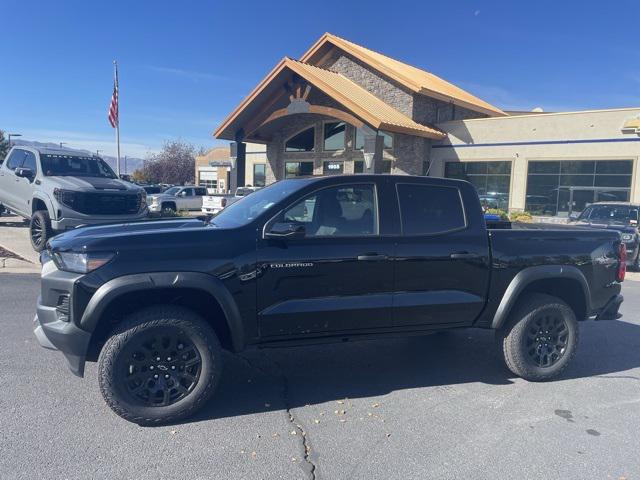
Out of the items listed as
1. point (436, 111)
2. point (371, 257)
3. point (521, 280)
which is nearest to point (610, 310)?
point (521, 280)

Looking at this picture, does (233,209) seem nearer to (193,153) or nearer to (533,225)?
(533,225)

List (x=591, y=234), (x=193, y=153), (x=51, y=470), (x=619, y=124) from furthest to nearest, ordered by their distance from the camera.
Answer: (x=193, y=153)
(x=619, y=124)
(x=591, y=234)
(x=51, y=470)

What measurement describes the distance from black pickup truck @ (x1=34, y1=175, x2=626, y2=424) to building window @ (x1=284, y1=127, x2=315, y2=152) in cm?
2257

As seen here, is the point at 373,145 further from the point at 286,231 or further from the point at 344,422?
the point at 344,422

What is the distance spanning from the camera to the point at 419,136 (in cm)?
2378

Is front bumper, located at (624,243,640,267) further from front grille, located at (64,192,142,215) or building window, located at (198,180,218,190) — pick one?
building window, located at (198,180,218,190)

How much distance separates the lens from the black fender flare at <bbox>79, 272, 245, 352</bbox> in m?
3.56

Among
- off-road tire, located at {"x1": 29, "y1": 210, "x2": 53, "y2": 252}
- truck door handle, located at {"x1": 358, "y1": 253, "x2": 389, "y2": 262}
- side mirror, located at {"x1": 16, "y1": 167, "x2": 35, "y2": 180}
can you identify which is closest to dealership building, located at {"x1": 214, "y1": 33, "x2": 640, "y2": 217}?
side mirror, located at {"x1": 16, "y1": 167, "x2": 35, "y2": 180}

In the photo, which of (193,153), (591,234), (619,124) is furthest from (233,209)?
(193,153)

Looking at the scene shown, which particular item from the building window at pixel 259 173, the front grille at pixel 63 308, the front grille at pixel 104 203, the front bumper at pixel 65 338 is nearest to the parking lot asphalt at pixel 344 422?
the front bumper at pixel 65 338

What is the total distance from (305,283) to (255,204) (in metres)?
0.95

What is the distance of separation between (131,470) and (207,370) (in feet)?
2.79

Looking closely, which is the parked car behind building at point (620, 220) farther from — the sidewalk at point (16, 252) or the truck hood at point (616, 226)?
the sidewalk at point (16, 252)

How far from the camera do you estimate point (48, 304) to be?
376cm
